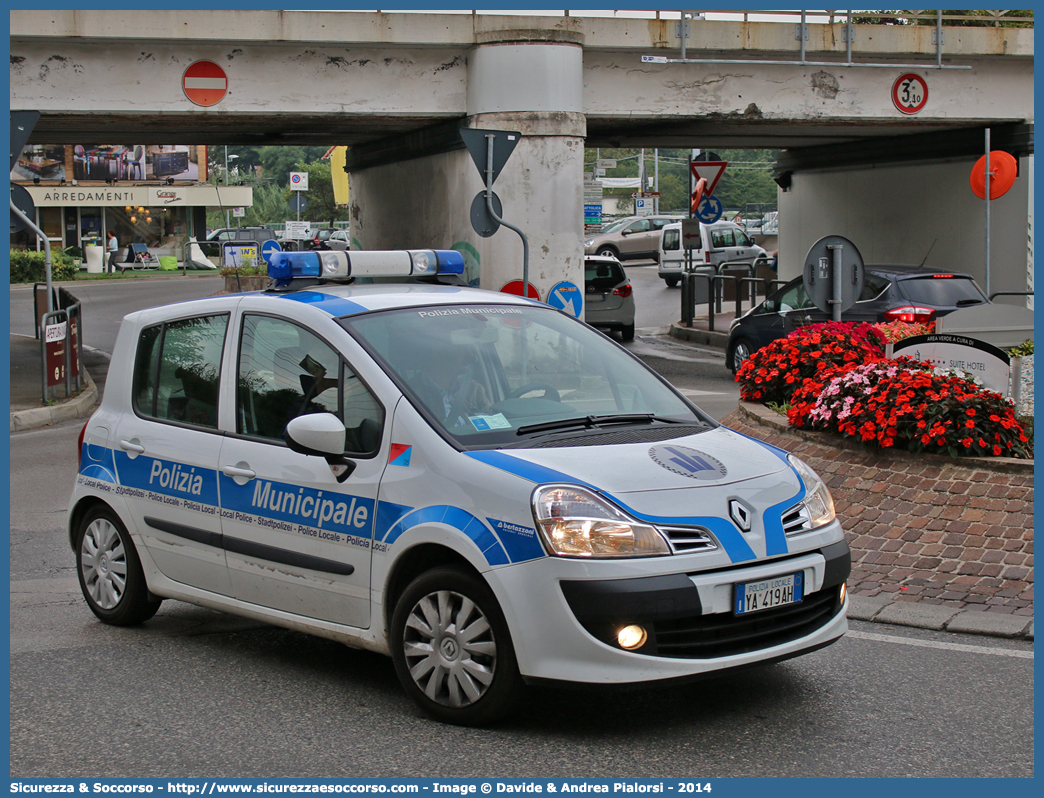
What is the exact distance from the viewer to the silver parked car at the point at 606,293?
23016mm

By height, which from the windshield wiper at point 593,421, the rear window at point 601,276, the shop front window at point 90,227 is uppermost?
the shop front window at point 90,227

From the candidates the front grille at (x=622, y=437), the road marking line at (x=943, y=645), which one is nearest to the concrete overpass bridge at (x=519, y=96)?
the road marking line at (x=943, y=645)

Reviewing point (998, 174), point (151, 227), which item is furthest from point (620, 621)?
point (151, 227)

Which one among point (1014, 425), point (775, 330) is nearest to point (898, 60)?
point (775, 330)

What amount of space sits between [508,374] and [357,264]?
1.19 meters

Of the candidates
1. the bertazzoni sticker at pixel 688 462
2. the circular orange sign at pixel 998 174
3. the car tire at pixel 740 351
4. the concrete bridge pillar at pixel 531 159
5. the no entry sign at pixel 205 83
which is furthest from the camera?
the circular orange sign at pixel 998 174

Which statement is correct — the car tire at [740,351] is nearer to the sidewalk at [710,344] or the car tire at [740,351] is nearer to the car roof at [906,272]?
the car roof at [906,272]

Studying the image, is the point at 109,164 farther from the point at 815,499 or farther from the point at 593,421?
the point at 815,499

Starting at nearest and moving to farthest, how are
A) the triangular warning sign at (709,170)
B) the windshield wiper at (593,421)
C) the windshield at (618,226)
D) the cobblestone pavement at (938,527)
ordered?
1. the windshield wiper at (593,421)
2. the cobblestone pavement at (938,527)
3. the triangular warning sign at (709,170)
4. the windshield at (618,226)

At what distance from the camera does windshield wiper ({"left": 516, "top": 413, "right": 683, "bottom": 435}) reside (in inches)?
190

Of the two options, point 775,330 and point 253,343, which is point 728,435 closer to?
point 253,343

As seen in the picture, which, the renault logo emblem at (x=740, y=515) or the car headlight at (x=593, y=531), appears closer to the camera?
the car headlight at (x=593, y=531)

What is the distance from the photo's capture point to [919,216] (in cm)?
2203

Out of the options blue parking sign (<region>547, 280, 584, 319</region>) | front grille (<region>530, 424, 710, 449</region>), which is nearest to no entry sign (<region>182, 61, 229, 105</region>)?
blue parking sign (<region>547, 280, 584, 319</region>)
